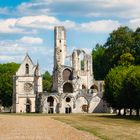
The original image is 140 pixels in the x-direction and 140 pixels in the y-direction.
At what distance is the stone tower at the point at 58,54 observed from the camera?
477 ft

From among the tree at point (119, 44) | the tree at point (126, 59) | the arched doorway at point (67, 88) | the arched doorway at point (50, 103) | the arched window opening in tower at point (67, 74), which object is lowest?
the arched doorway at point (50, 103)

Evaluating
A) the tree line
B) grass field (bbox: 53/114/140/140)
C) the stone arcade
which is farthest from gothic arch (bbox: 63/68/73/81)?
grass field (bbox: 53/114/140/140)

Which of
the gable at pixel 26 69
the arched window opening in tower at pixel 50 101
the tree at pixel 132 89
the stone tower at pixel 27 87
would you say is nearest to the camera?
the tree at pixel 132 89

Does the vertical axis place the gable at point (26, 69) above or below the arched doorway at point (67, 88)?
above

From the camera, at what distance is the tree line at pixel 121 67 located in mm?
95238

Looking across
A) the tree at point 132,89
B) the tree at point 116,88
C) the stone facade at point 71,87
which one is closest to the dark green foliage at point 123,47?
the stone facade at point 71,87

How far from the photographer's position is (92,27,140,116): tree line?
312 feet

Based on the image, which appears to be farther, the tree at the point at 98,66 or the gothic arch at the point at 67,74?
the tree at the point at 98,66

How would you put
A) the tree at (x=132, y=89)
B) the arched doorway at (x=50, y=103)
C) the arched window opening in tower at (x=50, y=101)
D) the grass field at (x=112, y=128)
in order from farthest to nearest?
the arched window opening in tower at (x=50, y=101), the arched doorway at (x=50, y=103), the tree at (x=132, y=89), the grass field at (x=112, y=128)

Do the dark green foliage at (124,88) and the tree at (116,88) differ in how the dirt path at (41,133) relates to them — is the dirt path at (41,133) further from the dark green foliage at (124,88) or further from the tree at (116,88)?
the tree at (116,88)

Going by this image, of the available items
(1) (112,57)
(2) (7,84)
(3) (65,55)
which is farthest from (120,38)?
(2) (7,84)

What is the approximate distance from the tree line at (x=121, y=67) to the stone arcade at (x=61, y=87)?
6987mm

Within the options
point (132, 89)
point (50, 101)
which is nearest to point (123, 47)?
point (50, 101)

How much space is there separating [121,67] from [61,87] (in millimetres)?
29759
